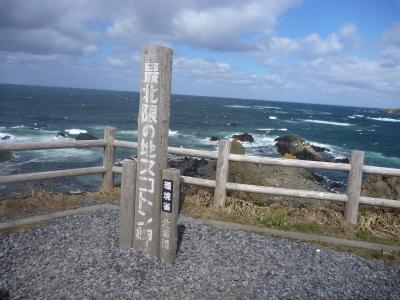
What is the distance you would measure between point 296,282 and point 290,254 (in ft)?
2.41

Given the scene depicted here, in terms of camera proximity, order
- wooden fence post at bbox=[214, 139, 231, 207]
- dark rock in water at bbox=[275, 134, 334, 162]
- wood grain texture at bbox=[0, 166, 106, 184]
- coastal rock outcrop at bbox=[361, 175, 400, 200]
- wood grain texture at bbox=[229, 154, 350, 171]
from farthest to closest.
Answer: dark rock in water at bbox=[275, 134, 334, 162] < coastal rock outcrop at bbox=[361, 175, 400, 200] < wooden fence post at bbox=[214, 139, 231, 207] < wood grain texture at bbox=[229, 154, 350, 171] < wood grain texture at bbox=[0, 166, 106, 184]

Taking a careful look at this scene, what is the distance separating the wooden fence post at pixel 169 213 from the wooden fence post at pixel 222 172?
86.3 inches

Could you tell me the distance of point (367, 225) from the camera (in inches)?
233

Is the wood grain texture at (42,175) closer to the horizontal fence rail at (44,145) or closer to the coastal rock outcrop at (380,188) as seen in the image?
the horizontal fence rail at (44,145)

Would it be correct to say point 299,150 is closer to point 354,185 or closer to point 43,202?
point 354,185

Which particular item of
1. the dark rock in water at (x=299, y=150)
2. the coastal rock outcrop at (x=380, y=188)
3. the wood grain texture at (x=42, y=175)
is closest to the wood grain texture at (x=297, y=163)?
the coastal rock outcrop at (x=380, y=188)

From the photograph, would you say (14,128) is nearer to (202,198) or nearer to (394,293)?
(202,198)

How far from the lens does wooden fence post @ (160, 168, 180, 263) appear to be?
168 inches

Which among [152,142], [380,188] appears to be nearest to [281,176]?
[380,188]

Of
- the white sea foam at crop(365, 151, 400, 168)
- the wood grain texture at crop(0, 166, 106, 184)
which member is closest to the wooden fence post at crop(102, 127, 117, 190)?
the wood grain texture at crop(0, 166, 106, 184)

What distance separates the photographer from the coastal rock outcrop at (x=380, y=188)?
25.7 feet

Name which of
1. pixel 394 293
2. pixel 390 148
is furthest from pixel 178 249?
pixel 390 148

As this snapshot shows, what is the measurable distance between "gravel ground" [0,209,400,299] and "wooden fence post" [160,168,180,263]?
0.56 feet

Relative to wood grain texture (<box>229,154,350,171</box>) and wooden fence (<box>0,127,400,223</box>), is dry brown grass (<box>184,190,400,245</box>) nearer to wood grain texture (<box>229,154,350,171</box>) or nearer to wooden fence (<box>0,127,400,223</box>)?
wooden fence (<box>0,127,400,223</box>)
